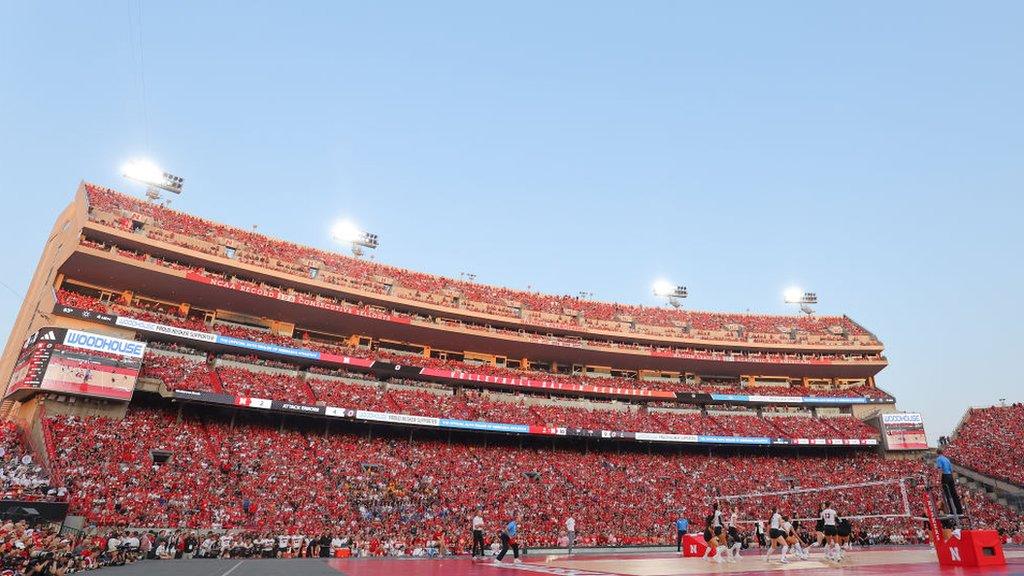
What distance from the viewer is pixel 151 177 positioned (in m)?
46.7

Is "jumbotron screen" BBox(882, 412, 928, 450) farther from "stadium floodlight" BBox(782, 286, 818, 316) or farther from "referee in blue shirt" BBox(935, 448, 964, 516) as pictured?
"referee in blue shirt" BBox(935, 448, 964, 516)

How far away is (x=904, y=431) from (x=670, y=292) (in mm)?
27099

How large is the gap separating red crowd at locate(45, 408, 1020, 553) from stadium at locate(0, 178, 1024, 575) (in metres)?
0.17

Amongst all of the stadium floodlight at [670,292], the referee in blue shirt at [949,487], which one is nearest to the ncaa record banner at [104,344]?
the referee in blue shirt at [949,487]

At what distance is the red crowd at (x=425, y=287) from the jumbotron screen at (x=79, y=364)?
9.73 metres

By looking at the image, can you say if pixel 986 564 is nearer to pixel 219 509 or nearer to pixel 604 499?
pixel 604 499

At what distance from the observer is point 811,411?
53812 millimetres

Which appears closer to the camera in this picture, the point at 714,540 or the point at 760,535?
the point at 714,540

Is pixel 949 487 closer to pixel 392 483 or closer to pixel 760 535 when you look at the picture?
pixel 760 535

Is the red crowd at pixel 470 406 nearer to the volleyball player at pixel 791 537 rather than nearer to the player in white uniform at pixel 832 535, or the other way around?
the volleyball player at pixel 791 537

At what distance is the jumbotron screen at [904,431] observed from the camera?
4934cm

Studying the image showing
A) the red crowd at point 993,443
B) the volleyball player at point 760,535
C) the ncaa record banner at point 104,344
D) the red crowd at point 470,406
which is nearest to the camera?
the volleyball player at point 760,535

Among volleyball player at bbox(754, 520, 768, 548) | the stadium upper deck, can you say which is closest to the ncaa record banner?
the stadium upper deck

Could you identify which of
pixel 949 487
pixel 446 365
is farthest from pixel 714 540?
pixel 446 365
